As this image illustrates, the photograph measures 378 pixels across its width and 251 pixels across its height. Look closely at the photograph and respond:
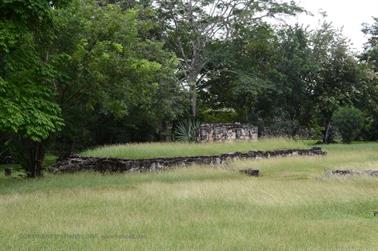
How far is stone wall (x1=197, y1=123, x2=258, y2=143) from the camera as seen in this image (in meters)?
30.8

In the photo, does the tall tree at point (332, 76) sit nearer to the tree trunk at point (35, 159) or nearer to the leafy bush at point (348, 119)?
the leafy bush at point (348, 119)

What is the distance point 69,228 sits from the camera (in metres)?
9.33

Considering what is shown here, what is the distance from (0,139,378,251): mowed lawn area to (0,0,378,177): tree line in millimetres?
4260

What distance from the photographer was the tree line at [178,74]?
20.4 m

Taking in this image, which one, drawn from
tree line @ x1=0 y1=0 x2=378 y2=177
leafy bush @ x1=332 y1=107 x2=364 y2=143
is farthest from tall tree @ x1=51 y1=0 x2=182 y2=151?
leafy bush @ x1=332 y1=107 x2=364 y2=143

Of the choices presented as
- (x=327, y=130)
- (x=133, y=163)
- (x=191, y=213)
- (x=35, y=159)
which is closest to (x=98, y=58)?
(x=133, y=163)

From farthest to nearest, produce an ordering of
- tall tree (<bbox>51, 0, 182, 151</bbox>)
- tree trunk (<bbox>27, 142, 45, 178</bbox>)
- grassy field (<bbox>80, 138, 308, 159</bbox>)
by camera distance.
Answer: grassy field (<bbox>80, 138, 308, 159</bbox>)
tree trunk (<bbox>27, 142, 45, 178</bbox>)
tall tree (<bbox>51, 0, 182, 151</bbox>)

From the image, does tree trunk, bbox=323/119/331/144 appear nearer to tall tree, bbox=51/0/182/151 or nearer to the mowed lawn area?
tall tree, bbox=51/0/182/151

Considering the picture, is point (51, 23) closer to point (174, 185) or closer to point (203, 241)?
point (174, 185)

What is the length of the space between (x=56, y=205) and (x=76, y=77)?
937cm

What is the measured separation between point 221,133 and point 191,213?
66.4 ft

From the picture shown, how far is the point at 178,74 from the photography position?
130 ft

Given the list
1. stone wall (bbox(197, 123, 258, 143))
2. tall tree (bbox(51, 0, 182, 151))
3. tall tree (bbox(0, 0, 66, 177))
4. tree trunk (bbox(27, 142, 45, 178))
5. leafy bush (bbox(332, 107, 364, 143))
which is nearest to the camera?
tall tree (bbox(0, 0, 66, 177))

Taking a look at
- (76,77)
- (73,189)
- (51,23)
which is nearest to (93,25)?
(76,77)
